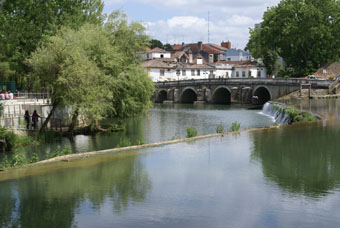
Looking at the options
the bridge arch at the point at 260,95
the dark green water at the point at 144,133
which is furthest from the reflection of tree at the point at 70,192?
the bridge arch at the point at 260,95

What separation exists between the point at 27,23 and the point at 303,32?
162 feet

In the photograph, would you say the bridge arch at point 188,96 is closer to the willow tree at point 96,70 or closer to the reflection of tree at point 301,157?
the willow tree at point 96,70

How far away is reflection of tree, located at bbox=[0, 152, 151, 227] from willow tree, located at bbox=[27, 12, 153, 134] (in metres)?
10.0

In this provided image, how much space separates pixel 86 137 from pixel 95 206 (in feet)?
63.5

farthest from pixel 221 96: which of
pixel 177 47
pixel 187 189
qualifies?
pixel 177 47

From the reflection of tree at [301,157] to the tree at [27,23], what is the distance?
1860 cm

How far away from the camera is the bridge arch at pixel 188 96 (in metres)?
85.4

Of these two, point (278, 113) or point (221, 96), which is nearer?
point (278, 113)

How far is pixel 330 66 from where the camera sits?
70750 millimetres

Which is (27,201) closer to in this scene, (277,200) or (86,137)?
(277,200)

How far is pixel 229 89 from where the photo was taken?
76.1 meters

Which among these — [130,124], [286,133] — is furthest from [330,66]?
[286,133]

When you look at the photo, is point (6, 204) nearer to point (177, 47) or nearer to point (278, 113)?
point (278, 113)

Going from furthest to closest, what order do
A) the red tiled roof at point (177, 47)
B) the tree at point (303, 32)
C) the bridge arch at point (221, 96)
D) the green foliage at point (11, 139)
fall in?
the red tiled roof at point (177, 47) → the bridge arch at point (221, 96) → the tree at point (303, 32) → the green foliage at point (11, 139)
